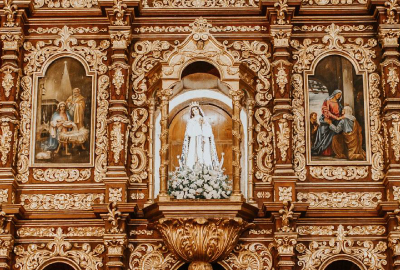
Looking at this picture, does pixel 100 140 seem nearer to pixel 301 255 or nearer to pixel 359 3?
pixel 301 255

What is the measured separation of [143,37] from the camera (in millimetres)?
22359

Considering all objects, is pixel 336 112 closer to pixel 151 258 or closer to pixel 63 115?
pixel 151 258

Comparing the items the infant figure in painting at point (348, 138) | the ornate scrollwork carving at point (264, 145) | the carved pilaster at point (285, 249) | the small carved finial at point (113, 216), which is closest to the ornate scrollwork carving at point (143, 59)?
the ornate scrollwork carving at point (264, 145)

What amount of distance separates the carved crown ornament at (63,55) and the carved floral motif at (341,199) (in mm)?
4383

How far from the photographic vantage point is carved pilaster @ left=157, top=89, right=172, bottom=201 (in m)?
20.6

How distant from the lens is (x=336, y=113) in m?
21.8

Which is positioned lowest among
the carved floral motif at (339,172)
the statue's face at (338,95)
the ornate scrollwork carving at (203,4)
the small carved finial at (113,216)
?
the small carved finial at (113,216)

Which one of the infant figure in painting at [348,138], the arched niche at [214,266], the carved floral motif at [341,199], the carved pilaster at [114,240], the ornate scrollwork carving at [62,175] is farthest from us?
the infant figure in painting at [348,138]

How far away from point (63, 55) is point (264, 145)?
192 inches

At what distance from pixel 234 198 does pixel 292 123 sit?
2315mm

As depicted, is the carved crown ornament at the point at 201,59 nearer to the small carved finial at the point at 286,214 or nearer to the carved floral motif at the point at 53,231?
the small carved finial at the point at 286,214

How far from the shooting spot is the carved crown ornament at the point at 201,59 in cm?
2147

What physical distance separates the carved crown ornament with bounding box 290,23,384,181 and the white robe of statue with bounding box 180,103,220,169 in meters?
1.77

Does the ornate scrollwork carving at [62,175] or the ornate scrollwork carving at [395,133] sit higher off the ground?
the ornate scrollwork carving at [395,133]
